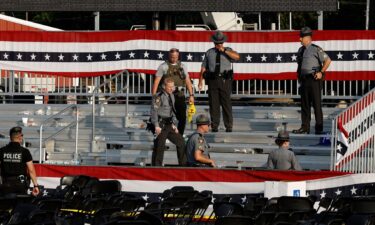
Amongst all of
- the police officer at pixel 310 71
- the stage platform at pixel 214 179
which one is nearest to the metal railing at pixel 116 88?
the police officer at pixel 310 71

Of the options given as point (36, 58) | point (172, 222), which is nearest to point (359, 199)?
point (172, 222)

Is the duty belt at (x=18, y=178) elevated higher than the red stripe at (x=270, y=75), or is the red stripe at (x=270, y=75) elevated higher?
the red stripe at (x=270, y=75)

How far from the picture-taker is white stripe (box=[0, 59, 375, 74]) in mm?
27516

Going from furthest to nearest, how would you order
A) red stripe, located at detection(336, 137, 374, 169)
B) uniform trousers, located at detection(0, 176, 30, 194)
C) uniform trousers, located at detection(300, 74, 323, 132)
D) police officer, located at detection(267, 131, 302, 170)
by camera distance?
1. uniform trousers, located at detection(300, 74, 323, 132)
2. red stripe, located at detection(336, 137, 374, 169)
3. police officer, located at detection(267, 131, 302, 170)
4. uniform trousers, located at detection(0, 176, 30, 194)

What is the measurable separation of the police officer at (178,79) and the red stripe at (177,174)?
1532mm

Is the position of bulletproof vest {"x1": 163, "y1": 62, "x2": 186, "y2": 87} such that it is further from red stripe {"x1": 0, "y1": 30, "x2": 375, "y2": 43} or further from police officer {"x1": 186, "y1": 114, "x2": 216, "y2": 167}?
red stripe {"x1": 0, "y1": 30, "x2": 375, "y2": 43}

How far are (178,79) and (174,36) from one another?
364 centimetres

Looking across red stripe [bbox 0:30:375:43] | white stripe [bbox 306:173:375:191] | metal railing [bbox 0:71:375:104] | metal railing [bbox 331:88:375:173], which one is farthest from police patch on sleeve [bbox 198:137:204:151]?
red stripe [bbox 0:30:375:43]

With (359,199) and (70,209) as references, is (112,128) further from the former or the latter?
(359,199)

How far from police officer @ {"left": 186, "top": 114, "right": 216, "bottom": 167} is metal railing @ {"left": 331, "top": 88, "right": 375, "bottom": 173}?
198cm

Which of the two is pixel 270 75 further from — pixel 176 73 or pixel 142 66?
pixel 176 73

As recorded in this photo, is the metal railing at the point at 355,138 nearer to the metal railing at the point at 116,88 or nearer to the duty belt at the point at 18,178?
the metal railing at the point at 116,88

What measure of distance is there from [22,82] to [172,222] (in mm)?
12596

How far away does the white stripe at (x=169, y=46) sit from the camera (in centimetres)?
2758
